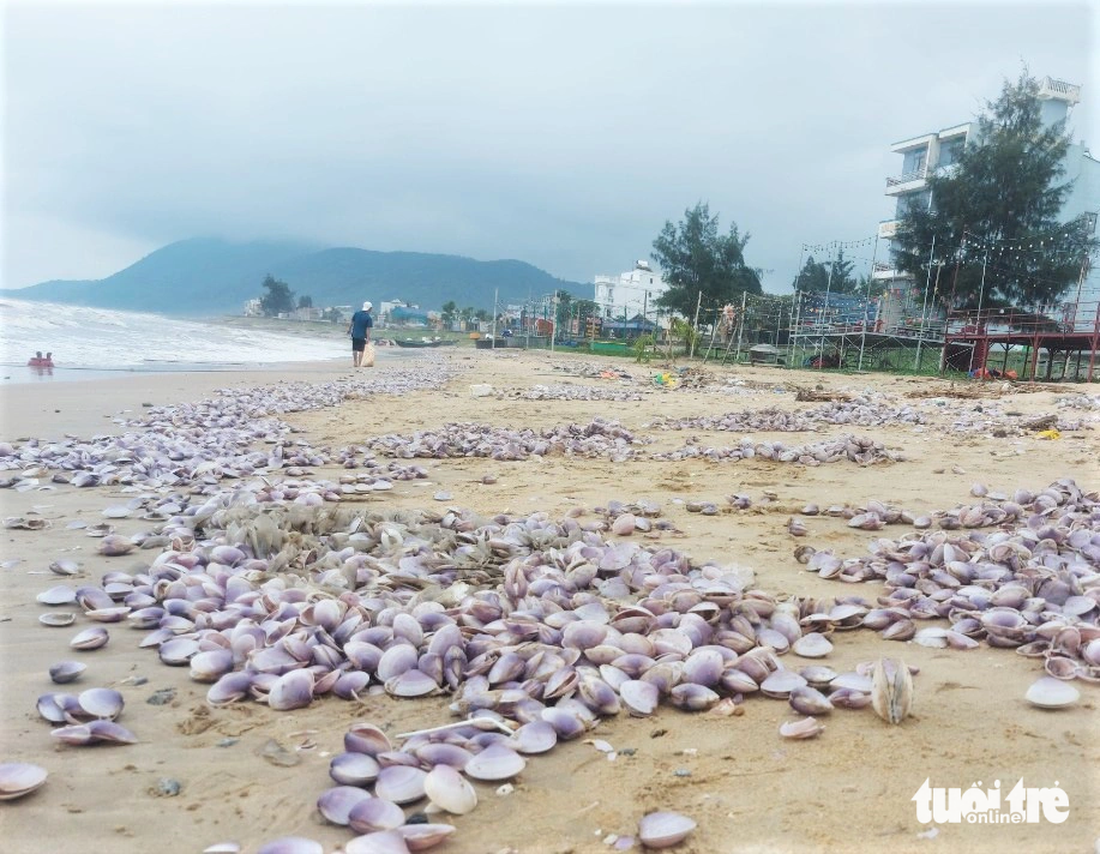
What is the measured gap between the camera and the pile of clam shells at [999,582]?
2.29 m

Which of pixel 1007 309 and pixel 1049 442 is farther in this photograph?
pixel 1007 309

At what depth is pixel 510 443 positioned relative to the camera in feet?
23.0

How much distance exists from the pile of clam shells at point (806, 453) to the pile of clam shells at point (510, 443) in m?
0.63

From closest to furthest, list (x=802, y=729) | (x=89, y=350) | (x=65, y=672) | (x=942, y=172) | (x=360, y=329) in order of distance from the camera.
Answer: (x=802, y=729) → (x=65, y=672) → (x=360, y=329) → (x=89, y=350) → (x=942, y=172)

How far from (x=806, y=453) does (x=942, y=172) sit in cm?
4567

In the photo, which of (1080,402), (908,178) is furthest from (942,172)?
(1080,402)

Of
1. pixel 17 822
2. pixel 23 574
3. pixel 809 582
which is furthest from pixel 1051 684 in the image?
pixel 23 574

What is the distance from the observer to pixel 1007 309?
106 ft

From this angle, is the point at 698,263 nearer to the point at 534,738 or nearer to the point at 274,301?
the point at 534,738

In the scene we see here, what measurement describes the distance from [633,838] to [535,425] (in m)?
7.93

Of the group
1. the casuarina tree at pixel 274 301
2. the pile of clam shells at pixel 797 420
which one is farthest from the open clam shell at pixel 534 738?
the casuarina tree at pixel 274 301

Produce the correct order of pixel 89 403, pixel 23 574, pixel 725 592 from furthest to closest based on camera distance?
pixel 89 403
pixel 23 574
pixel 725 592

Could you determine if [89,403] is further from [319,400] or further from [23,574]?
[23,574]

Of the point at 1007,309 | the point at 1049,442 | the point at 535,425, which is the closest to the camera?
the point at 1049,442
